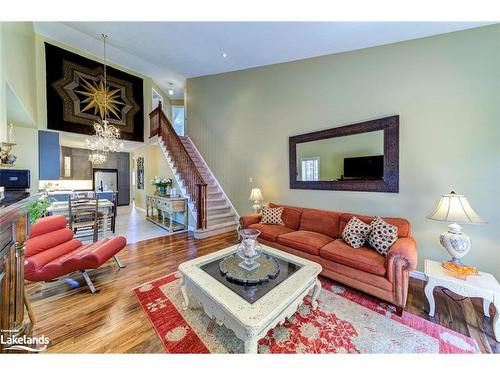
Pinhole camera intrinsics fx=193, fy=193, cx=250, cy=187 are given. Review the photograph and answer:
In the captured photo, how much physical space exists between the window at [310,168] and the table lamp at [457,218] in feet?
6.14

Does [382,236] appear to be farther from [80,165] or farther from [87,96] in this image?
[80,165]

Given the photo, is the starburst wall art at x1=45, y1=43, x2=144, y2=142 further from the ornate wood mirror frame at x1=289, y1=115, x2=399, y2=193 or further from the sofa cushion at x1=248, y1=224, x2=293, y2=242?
the ornate wood mirror frame at x1=289, y1=115, x2=399, y2=193

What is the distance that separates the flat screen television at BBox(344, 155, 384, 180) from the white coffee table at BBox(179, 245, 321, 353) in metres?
1.89

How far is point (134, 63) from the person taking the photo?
6258mm

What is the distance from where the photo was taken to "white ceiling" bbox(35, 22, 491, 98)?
2697 millimetres

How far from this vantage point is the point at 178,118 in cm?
996

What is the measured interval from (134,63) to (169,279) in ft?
22.8

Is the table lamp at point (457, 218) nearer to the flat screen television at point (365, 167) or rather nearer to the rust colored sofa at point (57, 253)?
the flat screen television at point (365, 167)

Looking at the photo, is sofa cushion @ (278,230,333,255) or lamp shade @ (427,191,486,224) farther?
sofa cushion @ (278,230,333,255)

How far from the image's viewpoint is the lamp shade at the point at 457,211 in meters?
1.90

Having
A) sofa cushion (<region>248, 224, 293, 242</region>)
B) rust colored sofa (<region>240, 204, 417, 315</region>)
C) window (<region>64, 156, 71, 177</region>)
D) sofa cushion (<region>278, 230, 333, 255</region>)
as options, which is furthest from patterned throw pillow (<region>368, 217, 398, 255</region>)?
window (<region>64, 156, 71, 177</region>)

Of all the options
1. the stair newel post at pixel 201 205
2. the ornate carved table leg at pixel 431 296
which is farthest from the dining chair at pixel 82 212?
the ornate carved table leg at pixel 431 296

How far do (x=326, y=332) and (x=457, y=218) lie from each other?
1.72 metres

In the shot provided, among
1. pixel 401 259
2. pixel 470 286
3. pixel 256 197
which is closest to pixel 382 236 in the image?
pixel 401 259
